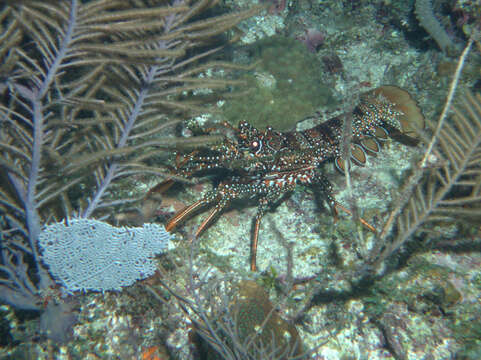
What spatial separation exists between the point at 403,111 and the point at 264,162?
3069 millimetres

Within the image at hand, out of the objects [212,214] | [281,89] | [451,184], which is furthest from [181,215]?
[451,184]

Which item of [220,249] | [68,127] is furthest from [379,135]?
[68,127]

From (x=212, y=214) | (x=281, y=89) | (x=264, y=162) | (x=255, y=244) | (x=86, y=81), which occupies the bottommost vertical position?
(x=255, y=244)

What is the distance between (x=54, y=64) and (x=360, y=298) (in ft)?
14.2

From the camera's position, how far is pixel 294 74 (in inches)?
208

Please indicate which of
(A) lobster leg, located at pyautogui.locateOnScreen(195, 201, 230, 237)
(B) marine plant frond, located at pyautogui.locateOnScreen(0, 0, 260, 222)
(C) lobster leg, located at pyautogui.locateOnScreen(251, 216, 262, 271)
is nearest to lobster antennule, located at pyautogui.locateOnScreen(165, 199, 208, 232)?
(A) lobster leg, located at pyautogui.locateOnScreen(195, 201, 230, 237)

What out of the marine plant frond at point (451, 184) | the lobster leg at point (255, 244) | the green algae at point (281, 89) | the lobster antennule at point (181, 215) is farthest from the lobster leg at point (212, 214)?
the marine plant frond at point (451, 184)

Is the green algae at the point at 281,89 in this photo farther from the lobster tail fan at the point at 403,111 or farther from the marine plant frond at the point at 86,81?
the marine plant frond at the point at 86,81

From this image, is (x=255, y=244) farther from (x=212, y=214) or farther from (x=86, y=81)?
(x=86, y=81)

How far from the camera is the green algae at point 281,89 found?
504 cm

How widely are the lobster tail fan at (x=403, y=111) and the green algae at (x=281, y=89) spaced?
1108 millimetres

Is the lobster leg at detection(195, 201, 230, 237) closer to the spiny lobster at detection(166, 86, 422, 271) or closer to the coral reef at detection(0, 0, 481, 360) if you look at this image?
the spiny lobster at detection(166, 86, 422, 271)

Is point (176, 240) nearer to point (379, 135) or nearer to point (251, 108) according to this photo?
point (251, 108)

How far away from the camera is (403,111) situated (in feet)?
17.0
